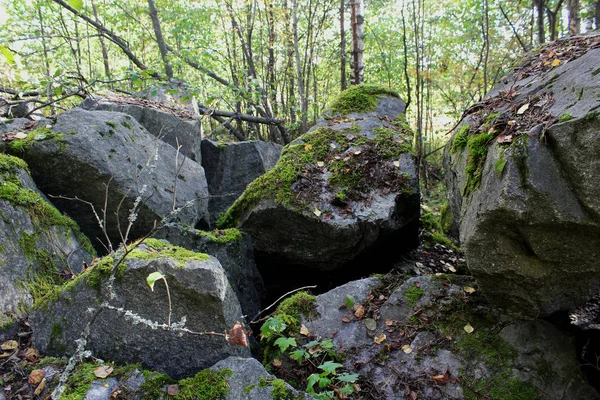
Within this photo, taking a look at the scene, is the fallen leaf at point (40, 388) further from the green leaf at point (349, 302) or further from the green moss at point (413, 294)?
the green moss at point (413, 294)

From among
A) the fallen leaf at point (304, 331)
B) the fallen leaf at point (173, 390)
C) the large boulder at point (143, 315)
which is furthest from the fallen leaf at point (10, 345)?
the fallen leaf at point (304, 331)

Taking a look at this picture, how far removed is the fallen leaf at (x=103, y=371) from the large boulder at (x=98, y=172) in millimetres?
1563

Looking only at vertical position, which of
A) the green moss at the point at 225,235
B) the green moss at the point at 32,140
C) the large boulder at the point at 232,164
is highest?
the green moss at the point at 32,140

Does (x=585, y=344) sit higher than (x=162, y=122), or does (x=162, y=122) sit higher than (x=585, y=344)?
(x=162, y=122)

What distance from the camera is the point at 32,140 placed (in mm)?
4234

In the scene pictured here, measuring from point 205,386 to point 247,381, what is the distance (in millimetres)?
297

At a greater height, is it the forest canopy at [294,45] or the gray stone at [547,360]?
the forest canopy at [294,45]

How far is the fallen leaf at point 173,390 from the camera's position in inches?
104

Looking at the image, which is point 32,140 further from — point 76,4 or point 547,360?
point 547,360

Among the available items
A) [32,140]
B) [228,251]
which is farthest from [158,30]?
[228,251]

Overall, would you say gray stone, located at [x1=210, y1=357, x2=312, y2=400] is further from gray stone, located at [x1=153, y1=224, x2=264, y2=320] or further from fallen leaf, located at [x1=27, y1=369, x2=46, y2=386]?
gray stone, located at [x1=153, y1=224, x2=264, y2=320]

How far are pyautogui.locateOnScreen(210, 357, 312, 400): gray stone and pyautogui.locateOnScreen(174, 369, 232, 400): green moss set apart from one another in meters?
0.04

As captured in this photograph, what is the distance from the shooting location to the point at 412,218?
4910mm

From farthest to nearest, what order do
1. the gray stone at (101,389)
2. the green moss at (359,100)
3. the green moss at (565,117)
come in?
the green moss at (359,100) < the gray stone at (101,389) < the green moss at (565,117)
